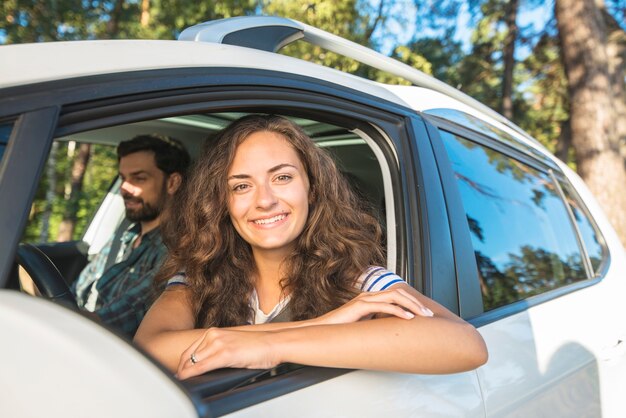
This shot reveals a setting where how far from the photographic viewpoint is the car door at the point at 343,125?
44.6 inches

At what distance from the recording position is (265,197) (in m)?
1.81

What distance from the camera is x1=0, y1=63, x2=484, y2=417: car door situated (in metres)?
1.13

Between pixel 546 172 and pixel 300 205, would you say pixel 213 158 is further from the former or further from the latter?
pixel 546 172

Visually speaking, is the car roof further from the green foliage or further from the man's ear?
the green foliage

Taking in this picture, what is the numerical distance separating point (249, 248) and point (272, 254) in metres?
0.15

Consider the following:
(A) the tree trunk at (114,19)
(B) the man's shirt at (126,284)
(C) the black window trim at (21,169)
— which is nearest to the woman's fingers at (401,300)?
(C) the black window trim at (21,169)

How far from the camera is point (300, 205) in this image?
1906 mm

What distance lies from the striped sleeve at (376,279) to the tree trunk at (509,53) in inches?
564

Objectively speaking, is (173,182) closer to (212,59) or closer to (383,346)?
(212,59)

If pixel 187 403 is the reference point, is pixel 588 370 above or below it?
below

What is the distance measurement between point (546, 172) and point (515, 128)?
24 cm

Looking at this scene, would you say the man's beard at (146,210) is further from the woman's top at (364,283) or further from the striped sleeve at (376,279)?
the striped sleeve at (376,279)

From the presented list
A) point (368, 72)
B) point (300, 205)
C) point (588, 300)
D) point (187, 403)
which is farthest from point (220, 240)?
point (368, 72)

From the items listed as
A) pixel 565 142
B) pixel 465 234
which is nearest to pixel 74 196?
pixel 465 234
